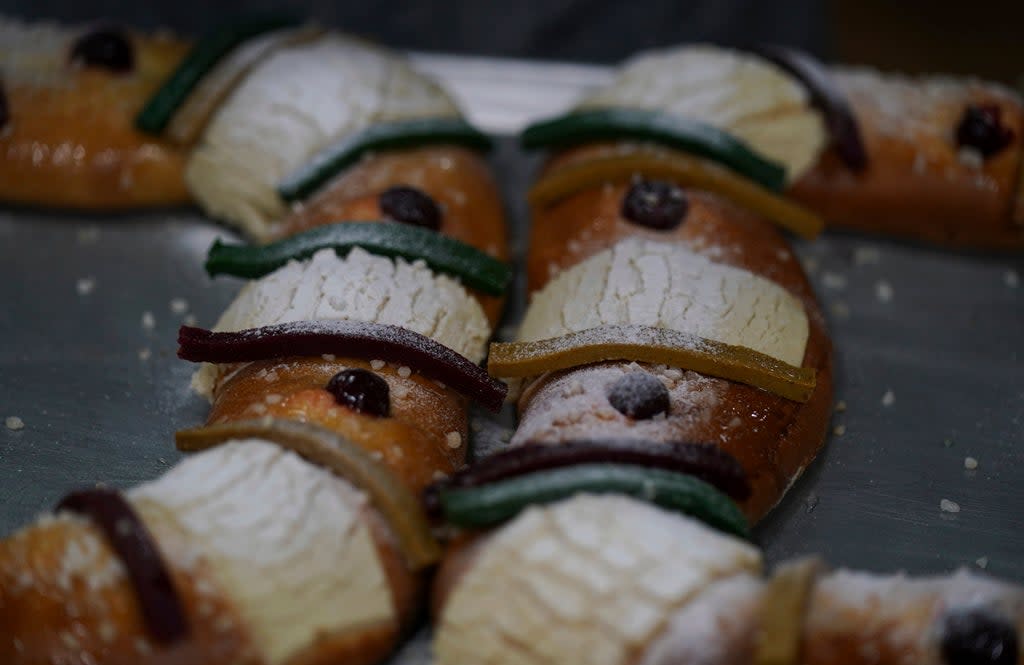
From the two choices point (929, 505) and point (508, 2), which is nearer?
point (929, 505)

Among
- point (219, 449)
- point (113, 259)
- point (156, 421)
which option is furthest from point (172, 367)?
point (219, 449)

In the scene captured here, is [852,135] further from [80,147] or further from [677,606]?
[80,147]

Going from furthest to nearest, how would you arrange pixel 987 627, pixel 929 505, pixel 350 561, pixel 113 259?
1. pixel 113 259
2. pixel 929 505
3. pixel 350 561
4. pixel 987 627

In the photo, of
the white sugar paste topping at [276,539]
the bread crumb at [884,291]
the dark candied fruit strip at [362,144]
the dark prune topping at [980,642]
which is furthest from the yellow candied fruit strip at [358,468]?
the bread crumb at [884,291]

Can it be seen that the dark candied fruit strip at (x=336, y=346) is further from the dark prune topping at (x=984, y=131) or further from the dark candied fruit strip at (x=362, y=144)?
the dark prune topping at (x=984, y=131)

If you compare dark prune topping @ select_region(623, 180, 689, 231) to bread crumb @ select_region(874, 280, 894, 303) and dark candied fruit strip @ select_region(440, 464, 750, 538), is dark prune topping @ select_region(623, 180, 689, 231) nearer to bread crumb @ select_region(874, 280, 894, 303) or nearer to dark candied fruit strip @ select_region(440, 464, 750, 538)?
bread crumb @ select_region(874, 280, 894, 303)

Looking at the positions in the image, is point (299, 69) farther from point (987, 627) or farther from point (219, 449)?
point (987, 627)
